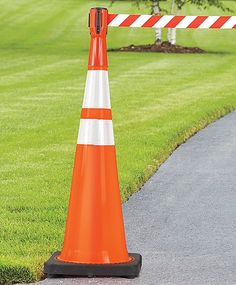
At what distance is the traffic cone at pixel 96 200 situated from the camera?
593cm

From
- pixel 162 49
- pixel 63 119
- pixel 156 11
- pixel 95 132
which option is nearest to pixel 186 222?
pixel 95 132

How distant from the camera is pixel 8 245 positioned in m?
6.52

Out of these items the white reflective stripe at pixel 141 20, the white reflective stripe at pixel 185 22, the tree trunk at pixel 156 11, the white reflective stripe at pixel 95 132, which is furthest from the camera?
the tree trunk at pixel 156 11

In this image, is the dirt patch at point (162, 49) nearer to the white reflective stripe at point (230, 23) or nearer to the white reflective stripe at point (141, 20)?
the white reflective stripe at point (230, 23)

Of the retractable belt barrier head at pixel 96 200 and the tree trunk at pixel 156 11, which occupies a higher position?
the retractable belt barrier head at pixel 96 200

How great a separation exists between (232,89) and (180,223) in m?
13.7

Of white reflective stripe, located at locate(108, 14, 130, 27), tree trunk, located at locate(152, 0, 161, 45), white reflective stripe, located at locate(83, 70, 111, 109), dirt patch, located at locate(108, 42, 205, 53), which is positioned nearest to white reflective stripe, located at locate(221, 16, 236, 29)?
white reflective stripe, located at locate(108, 14, 130, 27)

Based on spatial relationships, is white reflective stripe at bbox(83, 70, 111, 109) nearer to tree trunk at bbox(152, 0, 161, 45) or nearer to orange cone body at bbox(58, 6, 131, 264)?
orange cone body at bbox(58, 6, 131, 264)

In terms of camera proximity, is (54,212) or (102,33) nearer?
(102,33)

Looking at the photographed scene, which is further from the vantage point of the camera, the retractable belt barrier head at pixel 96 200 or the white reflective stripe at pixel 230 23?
the white reflective stripe at pixel 230 23

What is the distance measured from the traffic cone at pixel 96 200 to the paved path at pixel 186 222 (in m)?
0.11

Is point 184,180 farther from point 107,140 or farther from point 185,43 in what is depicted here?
point 185,43

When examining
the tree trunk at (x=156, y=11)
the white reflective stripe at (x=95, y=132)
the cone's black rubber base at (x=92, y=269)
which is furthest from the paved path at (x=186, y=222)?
the tree trunk at (x=156, y=11)

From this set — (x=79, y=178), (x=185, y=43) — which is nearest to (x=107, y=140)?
(x=79, y=178)
